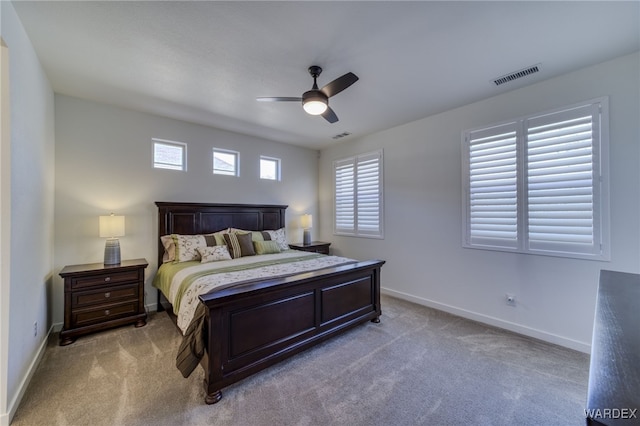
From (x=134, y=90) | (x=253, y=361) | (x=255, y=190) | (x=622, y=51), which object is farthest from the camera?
(x=255, y=190)

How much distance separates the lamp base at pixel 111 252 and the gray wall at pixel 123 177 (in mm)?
301

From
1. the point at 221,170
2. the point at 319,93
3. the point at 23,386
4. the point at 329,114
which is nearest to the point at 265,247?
the point at 221,170

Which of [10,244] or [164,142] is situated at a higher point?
[164,142]

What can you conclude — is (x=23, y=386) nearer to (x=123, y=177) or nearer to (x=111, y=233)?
(x=111, y=233)

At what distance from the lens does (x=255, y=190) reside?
4.89m

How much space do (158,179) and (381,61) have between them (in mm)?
3481

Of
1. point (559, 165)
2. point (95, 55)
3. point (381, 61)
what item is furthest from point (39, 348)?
point (559, 165)

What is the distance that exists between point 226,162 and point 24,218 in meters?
2.78

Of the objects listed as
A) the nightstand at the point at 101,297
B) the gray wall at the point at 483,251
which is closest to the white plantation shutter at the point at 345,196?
the gray wall at the point at 483,251

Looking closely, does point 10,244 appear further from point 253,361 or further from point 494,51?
point 494,51

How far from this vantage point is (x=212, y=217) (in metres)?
4.25

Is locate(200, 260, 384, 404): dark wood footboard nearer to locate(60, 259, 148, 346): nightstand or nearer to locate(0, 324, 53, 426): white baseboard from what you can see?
locate(0, 324, 53, 426): white baseboard

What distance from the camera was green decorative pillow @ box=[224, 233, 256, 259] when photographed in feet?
12.6

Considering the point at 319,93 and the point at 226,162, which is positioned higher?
the point at 319,93
